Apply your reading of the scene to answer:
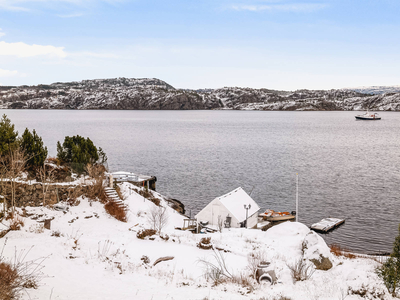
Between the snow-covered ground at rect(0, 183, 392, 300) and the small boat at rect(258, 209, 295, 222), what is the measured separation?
16444 millimetres

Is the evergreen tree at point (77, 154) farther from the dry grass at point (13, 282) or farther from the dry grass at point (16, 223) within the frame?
the dry grass at point (13, 282)

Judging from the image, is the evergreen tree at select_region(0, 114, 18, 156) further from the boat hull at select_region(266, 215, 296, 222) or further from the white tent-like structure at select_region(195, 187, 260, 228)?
the boat hull at select_region(266, 215, 296, 222)

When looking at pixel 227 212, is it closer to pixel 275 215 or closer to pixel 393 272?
pixel 275 215

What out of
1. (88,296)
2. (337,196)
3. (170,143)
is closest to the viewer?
(88,296)

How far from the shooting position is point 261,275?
13789 millimetres

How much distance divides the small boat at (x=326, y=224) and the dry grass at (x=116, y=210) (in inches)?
855

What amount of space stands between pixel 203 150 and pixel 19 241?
7168 centimetres

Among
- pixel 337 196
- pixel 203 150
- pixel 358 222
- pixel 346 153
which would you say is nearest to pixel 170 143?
pixel 203 150

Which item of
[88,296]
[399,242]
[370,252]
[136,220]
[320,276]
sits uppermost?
[399,242]

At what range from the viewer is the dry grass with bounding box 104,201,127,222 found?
2720 centimetres

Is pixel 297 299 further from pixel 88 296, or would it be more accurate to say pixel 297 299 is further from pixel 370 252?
pixel 370 252

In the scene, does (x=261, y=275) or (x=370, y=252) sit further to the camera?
(x=370, y=252)

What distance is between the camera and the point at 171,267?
15.4 metres

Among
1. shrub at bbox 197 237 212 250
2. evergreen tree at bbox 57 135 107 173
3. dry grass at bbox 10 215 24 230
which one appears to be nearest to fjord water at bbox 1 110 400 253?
evergreen tree at bbox 57 135 107 173
